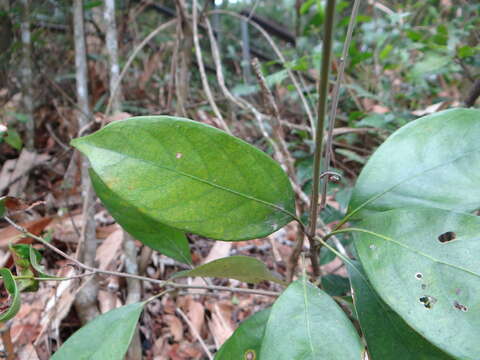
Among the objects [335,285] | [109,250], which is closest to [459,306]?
[335,285]

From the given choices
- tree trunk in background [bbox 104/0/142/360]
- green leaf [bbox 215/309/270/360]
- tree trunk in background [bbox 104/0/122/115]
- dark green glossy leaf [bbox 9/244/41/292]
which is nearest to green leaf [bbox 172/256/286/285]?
green leaf [bbox 215/309/270/360]

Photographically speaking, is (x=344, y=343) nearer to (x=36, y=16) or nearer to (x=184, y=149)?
(x=184, y=149)

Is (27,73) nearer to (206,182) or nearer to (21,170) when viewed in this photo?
(21,170)

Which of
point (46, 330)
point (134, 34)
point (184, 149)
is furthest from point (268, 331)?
point (134, 34)

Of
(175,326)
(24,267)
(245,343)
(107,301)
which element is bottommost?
(175,326)

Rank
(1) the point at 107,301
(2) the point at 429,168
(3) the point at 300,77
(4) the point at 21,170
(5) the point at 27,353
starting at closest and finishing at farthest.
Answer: (2) the point at 429,168 < (5) the point at 27,353 < (1) the point at 107,301 < (3) the point at 300,77 < (4) the point at 21,170

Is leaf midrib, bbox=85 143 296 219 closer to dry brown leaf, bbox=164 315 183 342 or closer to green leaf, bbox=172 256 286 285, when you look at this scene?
green leaf, bbox=172 256 286 285
